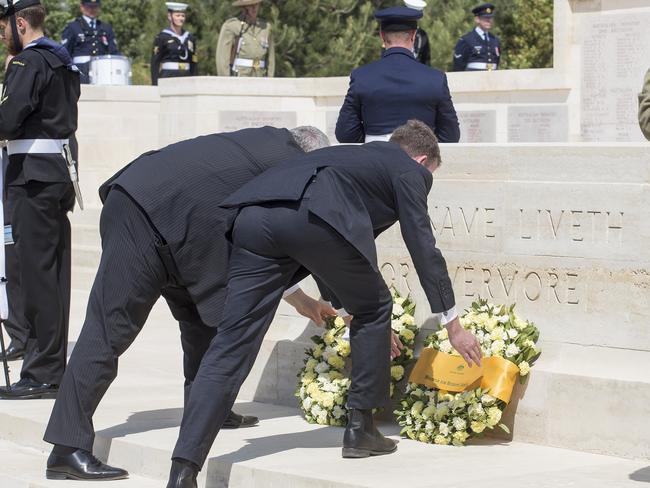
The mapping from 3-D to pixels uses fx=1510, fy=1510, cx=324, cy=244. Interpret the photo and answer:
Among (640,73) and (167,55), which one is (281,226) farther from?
(167,55)

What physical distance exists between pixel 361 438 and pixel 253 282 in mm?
909

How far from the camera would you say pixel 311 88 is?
642 inches

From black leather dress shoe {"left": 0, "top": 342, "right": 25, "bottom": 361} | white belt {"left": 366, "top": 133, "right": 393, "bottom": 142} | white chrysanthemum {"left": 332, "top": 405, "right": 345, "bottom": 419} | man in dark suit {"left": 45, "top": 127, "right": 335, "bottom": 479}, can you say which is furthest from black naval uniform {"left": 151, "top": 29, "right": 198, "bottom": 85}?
man in dark suit {"left": 45, "top": 127, "right": 335, "bottom": 479}

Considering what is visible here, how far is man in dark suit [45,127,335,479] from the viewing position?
6.38 meters

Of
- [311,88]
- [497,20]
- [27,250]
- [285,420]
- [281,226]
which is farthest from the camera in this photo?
[497,20]

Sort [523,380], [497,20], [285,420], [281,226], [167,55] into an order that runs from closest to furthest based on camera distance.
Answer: [281,226], [523,380], [285,420], [167,55], [497,20]

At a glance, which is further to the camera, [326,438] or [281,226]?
[326,438]

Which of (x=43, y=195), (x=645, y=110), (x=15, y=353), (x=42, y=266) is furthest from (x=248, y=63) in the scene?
(x=645, y=110)

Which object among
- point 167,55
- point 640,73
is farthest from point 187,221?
point 167,55

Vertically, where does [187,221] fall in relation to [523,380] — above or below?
above

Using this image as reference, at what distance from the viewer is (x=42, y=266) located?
8039mm

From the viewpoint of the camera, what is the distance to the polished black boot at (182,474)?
5910 mm

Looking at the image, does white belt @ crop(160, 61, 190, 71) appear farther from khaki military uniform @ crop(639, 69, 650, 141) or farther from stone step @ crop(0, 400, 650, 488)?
khaki military uniform @ crop(639, 69, 650, 141)

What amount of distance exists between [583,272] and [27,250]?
119 inches
